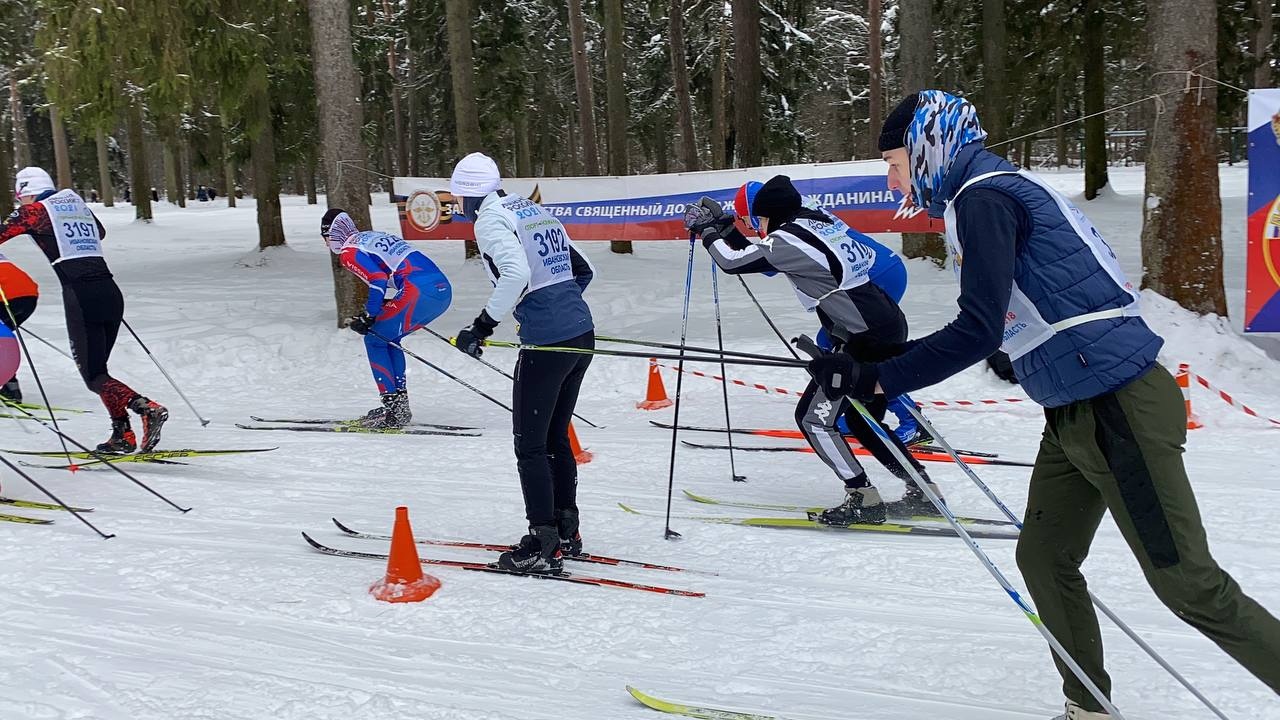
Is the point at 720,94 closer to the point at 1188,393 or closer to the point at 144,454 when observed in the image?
the point at 1188,393

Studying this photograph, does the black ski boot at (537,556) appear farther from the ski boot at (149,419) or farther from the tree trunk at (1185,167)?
the tree trunk at (1185,167)

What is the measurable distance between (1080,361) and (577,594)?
Result: 2.52m

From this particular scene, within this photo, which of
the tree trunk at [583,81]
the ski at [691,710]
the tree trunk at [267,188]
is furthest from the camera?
the tree trunk at [267,188]

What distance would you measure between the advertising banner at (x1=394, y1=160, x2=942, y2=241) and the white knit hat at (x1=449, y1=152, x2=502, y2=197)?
5.15 metres

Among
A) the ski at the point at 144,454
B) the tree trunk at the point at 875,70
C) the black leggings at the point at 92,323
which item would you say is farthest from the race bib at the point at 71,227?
the tree trunk at the point at 875,70

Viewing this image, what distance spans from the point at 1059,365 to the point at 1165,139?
21.5 feet

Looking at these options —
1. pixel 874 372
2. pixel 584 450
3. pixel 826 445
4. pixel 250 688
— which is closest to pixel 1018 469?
pixel 826 445

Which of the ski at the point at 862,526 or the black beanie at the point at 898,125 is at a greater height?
the black beanie at the point at 898,125

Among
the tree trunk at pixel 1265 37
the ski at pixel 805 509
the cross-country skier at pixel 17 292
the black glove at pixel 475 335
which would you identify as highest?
the tree trunk at pixel 1265 37

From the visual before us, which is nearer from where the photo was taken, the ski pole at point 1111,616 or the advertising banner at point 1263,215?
the ski pole at point 1111,616

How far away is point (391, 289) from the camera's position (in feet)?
25.7

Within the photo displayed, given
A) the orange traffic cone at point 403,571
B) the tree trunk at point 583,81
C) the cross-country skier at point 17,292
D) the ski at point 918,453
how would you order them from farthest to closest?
the tree trunk at point 583,81 → the cross-country skier at point 17,292 → the ski at point 918,453 → the orange traffic cone at point 403,571

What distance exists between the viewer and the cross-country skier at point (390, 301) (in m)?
7.75

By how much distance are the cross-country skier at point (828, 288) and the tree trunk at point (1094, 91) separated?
46.0ft
